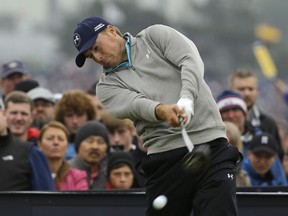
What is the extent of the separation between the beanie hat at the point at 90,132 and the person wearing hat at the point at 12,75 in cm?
253

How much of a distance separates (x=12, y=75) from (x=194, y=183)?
627cm

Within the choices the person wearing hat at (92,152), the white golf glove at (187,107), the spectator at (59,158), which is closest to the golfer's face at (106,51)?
the white golf glove at (187,107)

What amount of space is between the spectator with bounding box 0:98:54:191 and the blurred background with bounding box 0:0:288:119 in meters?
16.1

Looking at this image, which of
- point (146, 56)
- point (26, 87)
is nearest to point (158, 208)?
point (146, 56)

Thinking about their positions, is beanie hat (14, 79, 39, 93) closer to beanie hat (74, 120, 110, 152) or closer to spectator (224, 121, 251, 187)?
beanie hat (74, 120, 110, 152)

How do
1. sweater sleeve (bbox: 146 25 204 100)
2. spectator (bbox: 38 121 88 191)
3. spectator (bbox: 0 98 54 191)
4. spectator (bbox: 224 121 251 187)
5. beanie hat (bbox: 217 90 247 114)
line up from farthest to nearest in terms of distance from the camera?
beanie hat (bbox: 217 90 247 114)
spectator (bbox: 224 121 251 187)
spectator (bbox: 38 121 88 191)
spectator (bbox: 0 98 54 191)
sweater sleeve (bbox: 146 25 204 100)

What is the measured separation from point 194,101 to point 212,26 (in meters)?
23.6

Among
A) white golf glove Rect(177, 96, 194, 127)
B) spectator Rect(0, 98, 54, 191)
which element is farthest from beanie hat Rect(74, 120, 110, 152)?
white golf glove Rect(177, 96, 194, 127)

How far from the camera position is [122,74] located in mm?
9141

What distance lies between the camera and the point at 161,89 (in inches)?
355

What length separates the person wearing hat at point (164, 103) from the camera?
29.1ft

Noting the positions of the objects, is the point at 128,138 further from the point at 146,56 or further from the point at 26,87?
the point at 146,56

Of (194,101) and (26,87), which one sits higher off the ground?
(26,87)

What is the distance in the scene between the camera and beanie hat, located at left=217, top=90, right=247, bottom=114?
1327 centimetres
